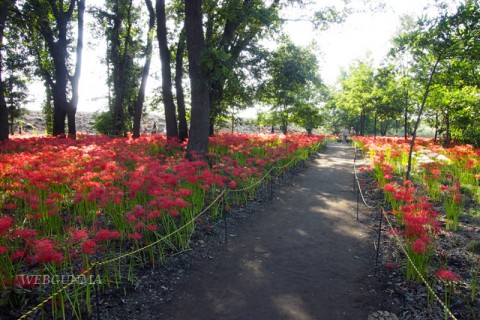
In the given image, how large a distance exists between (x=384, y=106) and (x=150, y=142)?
675 inches

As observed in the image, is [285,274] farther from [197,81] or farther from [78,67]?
[78,67]

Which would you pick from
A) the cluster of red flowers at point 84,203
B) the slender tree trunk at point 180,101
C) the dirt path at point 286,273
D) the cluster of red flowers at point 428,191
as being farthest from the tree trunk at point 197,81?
the cluster of red flowers at point 428,191

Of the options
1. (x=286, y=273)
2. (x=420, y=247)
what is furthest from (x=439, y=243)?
(x=286, y=273)

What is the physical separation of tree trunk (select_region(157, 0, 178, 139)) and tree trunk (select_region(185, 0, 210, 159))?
4674 millimetres

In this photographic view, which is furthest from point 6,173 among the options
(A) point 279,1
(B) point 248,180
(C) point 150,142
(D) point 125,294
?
A: (A) point 279,1

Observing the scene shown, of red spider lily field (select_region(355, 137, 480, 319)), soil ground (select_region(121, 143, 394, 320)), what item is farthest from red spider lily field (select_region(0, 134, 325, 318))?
red spider lily field (select_region(355, 137, 480, 319))

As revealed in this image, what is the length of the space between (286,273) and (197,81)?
671 centimetres

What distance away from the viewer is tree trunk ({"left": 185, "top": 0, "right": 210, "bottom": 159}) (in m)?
9.36

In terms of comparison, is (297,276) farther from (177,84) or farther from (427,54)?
(177,84)

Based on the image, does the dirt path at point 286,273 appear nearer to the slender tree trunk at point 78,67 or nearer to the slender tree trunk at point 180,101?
the slender tree trunk at point 180,101

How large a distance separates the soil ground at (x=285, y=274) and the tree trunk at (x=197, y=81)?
11.1 ft

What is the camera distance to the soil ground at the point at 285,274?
3.83m

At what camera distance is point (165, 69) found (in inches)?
551

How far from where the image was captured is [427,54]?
775 centimetres
